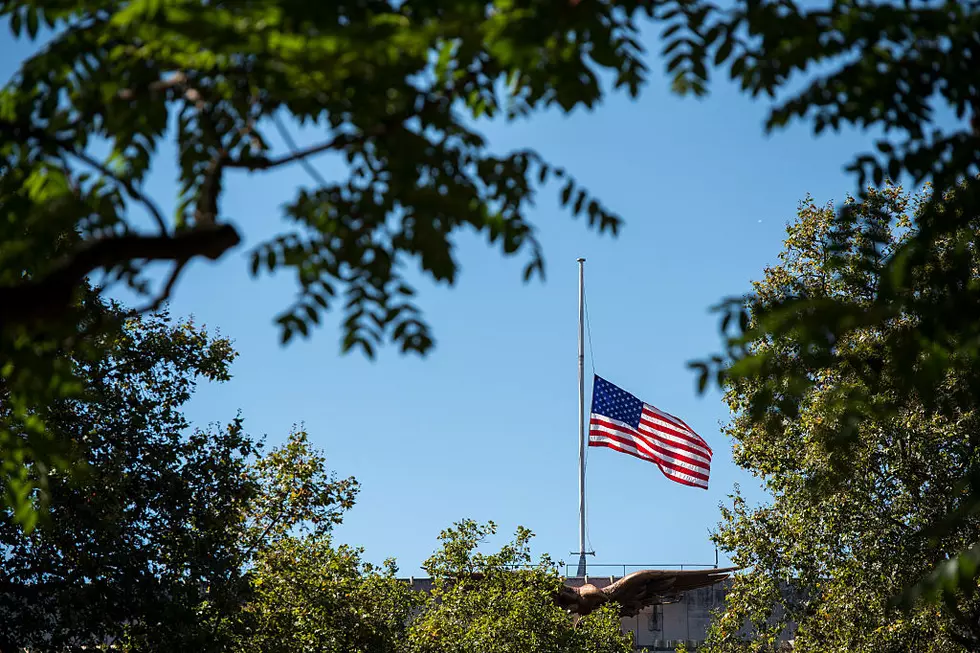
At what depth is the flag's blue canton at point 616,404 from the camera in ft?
93.7

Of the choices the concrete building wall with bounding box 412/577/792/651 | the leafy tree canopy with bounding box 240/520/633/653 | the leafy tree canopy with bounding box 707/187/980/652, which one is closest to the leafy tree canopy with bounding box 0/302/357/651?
the leafy tree canopy with bounding box 240/520/633/653

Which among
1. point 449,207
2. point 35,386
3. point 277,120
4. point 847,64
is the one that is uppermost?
point 847,64

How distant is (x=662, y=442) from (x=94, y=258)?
23789mm

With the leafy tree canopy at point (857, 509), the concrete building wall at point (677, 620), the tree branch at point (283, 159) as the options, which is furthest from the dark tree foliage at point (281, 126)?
the concrete building wall at point (677, 620)

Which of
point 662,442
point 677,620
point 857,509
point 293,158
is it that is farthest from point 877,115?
point 677,620

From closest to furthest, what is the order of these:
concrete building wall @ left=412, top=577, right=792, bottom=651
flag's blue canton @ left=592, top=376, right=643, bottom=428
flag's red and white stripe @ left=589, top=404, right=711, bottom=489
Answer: flag's red and white stripe @ left=589, top=404, right=711, bottom=489
flag's blue canton @ left=592, top=376, right=643, bottom=428
concrete building wall @ left=412, top=577, right=792, bottom=651

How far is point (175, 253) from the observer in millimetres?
5152

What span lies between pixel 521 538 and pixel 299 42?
65.8ft

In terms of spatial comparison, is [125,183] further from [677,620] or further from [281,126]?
[677,620]

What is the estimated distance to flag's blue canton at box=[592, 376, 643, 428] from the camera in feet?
93.7

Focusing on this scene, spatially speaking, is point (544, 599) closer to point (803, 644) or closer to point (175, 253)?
point (803, 644)

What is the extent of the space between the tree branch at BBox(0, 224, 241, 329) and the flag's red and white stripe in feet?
75.3

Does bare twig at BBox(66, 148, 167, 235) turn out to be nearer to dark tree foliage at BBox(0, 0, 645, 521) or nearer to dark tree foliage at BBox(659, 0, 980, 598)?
dark tree foliage at BBox(0, 0, 645, 521)

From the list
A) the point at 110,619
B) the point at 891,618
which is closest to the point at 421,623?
the point at 110,619
